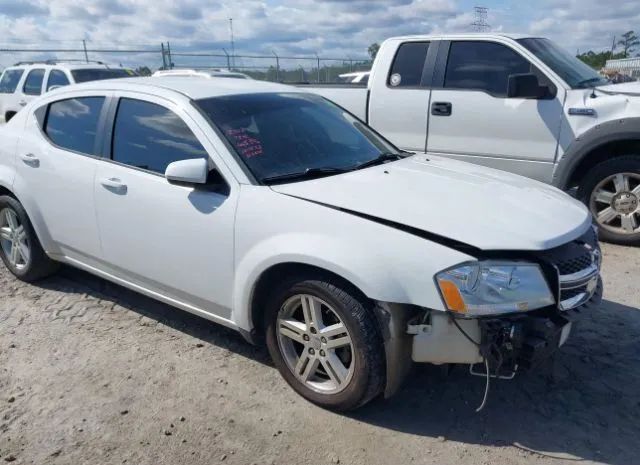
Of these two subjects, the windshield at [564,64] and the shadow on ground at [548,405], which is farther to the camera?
the windshield at [564,64]

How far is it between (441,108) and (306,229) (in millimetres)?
3830

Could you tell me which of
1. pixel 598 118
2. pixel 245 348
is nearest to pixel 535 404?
pixel 245 348

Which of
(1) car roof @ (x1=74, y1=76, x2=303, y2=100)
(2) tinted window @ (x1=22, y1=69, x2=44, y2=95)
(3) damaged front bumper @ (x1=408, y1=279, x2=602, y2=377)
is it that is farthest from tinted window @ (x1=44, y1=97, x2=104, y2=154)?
(2) tinted window @ (x1=22, y1=69, x2=44, y2=95)

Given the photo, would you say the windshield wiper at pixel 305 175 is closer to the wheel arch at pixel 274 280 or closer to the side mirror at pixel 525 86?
the wheel arch at pixel 274 280

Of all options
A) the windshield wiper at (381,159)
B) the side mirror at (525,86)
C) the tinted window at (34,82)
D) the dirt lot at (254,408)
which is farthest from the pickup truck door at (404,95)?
the tinted window at (34,82)

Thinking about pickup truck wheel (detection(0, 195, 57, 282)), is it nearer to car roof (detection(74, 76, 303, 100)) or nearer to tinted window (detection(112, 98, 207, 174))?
car roof (detection(74, 76, 303, 100))

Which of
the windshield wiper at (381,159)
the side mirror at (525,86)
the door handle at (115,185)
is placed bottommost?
the door handle at (115,185)

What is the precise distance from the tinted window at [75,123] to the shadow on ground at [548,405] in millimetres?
1686

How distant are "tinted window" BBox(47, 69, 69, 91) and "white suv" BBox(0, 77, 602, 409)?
28.1ft

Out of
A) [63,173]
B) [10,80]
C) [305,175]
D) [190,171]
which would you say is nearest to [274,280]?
[305,175]

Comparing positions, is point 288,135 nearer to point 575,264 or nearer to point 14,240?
point 575,264

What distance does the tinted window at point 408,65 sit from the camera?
21.0 ft

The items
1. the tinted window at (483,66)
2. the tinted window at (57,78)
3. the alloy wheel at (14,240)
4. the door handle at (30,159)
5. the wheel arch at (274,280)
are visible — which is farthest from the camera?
the tinted window at (57,78)

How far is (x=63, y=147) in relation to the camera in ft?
13.7
